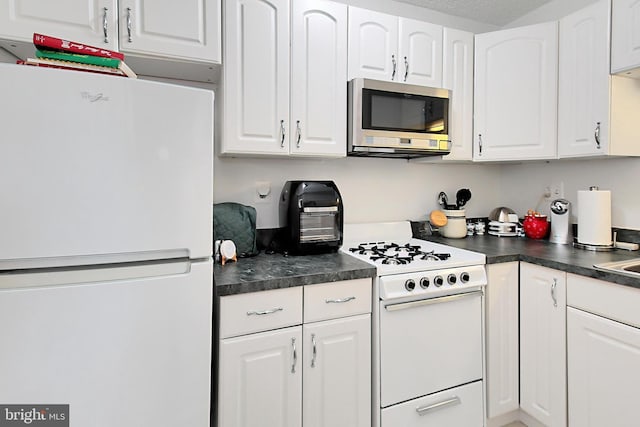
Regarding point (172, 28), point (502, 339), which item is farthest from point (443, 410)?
point (172, 28)

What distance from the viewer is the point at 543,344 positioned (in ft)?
5.78

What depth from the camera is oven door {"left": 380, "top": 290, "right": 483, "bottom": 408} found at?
163 centimetres

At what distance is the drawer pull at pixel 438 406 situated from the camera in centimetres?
169

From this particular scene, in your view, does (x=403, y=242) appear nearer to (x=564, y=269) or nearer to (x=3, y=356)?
(x=564, y=269)

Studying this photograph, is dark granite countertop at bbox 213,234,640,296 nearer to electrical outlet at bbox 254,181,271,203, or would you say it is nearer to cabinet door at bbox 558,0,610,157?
electrical outlet at bbox 254,181,271,203

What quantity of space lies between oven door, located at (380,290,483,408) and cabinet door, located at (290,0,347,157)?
0.91 meters

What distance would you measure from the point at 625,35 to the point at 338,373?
2.15m

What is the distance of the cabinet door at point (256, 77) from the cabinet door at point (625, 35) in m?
1.66

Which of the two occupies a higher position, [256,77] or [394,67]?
[394,67]

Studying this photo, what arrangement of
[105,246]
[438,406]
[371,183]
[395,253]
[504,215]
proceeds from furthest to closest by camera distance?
[504,215] < [371,183] < [395,253] < [438,406] < [105,246]

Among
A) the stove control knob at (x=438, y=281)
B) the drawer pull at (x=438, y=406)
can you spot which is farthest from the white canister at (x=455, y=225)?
the drawer pull at (x=438, y=406)

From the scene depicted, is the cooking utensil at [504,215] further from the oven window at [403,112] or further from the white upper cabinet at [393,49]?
the white upper cabinet at [393,49]

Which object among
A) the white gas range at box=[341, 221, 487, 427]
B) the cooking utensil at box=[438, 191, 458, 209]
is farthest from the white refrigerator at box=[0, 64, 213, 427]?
the cooking utensil at box=[438, 191, 458, 209]

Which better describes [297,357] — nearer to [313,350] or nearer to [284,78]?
[313,350]
